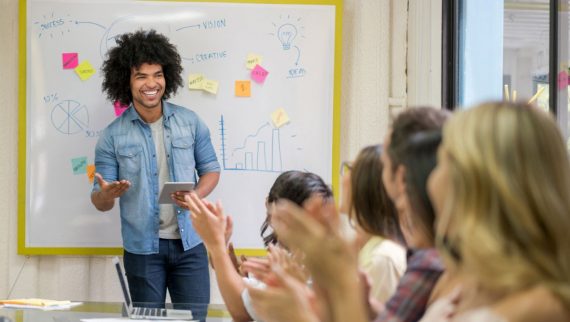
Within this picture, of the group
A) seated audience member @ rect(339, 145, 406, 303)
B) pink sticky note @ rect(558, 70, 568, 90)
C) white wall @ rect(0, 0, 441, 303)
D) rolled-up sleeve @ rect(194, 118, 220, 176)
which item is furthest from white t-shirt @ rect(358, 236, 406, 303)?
white wall @ rect(0, 0, 441, 303)

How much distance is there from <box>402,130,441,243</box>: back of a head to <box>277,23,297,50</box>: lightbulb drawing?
10.5ft

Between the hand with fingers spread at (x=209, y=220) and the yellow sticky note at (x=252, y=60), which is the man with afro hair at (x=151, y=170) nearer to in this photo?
the yellow sticky note at (x=252, y=60)

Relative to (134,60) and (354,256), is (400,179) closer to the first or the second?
(354,256)

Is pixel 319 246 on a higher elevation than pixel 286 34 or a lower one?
lower

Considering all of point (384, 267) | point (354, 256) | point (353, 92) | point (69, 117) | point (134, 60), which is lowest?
point (384, 267)

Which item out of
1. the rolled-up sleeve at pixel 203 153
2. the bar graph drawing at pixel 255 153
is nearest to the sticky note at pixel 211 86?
the bar graph drawing at pixel 255 153

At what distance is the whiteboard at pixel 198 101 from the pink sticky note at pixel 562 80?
1.50 m

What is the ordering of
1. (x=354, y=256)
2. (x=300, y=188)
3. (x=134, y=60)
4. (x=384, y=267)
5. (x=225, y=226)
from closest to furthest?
(x=354, y=256) < (x=384, y=267) < (x=225, y=226) < (x=300, y=188) < (x=134, y=60)

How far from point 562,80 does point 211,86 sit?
1900mm

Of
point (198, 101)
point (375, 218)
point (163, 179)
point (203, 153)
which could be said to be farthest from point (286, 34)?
point (375, 218)

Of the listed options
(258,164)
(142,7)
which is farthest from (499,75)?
(142,7)

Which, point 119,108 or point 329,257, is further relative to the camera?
point 119,108

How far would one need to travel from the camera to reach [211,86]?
4793 mm

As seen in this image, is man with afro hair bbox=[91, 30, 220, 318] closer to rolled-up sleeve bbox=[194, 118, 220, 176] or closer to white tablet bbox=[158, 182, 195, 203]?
rolled-up sleeve bbox=[194, 118, 220, 176]
